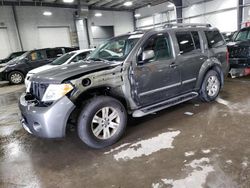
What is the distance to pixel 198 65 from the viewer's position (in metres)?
4.05

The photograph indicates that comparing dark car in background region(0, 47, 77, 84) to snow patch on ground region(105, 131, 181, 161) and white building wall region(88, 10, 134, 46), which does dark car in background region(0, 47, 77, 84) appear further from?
snow patch on ground region(105, 131, 181, 161)

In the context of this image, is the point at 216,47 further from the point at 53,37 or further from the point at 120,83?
the point at 53,37

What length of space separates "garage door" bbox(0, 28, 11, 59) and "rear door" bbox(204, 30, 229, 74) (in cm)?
1332

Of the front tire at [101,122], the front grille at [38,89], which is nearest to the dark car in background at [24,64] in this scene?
the front grille at [38,89]

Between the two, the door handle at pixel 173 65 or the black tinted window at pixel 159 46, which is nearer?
the black tinted window at pixel 159 46

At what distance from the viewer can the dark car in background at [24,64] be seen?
9.53 metres

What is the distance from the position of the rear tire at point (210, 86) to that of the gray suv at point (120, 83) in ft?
0.08

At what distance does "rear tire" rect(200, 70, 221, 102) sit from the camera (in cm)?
431

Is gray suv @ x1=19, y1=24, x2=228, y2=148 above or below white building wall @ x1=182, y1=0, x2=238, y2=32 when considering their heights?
below

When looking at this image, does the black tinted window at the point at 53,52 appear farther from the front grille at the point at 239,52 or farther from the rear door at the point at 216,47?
the rear door at the point at 216,47

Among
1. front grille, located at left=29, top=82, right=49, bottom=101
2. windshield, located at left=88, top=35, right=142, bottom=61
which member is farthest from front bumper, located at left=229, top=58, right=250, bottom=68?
front grille, located at left=29, top=82, right=49, bottom=101

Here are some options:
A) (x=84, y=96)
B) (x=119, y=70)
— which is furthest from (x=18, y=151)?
(x=119, y=70)

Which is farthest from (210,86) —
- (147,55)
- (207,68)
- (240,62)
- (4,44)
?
(4,44)

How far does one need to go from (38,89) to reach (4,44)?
12.8 m
